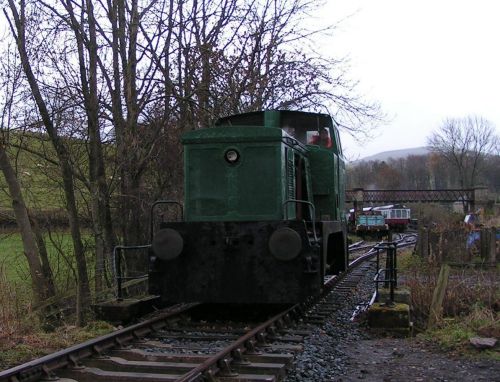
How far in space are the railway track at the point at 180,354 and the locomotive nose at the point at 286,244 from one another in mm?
843

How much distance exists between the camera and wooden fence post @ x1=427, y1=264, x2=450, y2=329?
7.16m

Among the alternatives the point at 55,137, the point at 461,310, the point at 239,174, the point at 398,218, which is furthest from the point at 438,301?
the point at 398,218

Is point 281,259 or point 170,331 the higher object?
point 281,259

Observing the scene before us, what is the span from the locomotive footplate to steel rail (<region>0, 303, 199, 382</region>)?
604mm

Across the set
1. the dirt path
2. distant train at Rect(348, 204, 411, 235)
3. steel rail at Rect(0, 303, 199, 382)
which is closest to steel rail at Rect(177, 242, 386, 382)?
the dirt path

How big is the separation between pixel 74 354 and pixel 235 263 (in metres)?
2.44

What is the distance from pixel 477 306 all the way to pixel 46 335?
563 cm

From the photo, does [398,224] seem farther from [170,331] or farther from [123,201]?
[170,331]

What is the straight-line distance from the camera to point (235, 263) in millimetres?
6898

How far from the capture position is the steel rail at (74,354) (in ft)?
14.3

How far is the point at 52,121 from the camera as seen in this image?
418 inches

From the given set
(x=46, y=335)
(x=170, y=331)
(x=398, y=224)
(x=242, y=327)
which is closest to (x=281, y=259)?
(x=242, y=327)

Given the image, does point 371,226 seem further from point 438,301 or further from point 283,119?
point 438,301

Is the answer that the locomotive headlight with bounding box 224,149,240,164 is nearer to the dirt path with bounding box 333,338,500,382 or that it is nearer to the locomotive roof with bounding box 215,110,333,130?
the locomotive roof with bounding box 215,110,333,130
